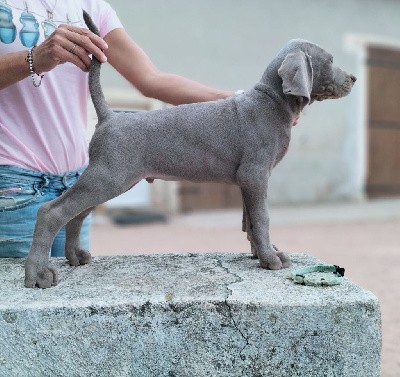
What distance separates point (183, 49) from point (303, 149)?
214cm

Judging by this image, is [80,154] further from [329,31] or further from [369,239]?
[329,31]

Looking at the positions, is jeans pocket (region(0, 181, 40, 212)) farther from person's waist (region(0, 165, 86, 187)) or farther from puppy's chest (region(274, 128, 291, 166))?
puppy's chest (region(274, 128, 291, 166))

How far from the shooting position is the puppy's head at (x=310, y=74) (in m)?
1.40

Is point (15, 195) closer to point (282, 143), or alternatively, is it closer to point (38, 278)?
point (38, 278)

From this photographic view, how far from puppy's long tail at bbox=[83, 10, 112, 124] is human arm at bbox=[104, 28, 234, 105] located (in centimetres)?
35

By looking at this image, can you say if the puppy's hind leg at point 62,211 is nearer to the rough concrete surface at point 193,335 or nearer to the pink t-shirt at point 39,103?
the rough concrete surface at point 193,335

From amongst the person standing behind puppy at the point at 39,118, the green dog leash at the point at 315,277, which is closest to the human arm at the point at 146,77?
the person standing behind puppy at the point at 39,118

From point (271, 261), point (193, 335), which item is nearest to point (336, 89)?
point (271, 261)

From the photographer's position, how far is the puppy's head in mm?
1399

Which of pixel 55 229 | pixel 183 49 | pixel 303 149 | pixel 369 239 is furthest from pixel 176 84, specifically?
pixel 303 149

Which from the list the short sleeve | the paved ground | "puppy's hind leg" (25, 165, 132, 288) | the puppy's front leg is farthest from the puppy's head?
the paved ground

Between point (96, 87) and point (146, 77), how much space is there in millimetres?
388

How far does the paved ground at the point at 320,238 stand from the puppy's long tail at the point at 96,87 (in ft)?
5.97

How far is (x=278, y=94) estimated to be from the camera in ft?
4.90
